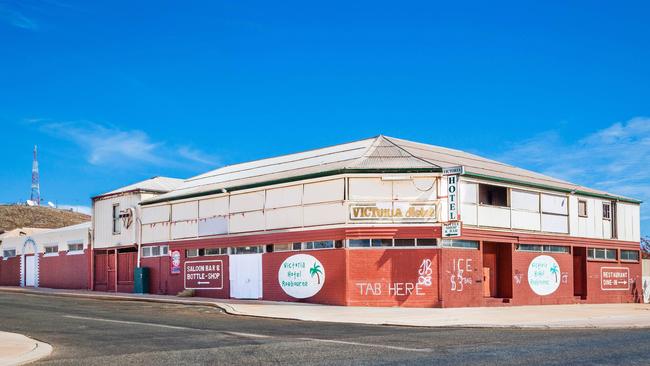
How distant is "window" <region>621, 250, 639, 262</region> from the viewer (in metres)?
40.8

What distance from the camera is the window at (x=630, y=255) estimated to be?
40812mm

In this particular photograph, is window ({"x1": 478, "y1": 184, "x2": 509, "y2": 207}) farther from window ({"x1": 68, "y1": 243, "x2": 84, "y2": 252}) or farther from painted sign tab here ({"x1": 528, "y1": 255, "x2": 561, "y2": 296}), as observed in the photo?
window ({"x1": 68, "y1": 243, "x2": 84, "y2": 252})

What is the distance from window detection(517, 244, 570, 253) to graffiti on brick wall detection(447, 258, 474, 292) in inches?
158

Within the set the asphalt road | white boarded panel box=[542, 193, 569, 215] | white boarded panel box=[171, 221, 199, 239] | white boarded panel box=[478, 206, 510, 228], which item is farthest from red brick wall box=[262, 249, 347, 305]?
white boarded panel box=[542, 193, 569, 215]

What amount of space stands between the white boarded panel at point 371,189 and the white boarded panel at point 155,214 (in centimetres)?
1300

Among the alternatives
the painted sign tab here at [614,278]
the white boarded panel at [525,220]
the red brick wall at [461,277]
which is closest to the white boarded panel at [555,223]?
the white boarded panel at [525,220]

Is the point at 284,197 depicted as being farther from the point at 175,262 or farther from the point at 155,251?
the point at 155,251

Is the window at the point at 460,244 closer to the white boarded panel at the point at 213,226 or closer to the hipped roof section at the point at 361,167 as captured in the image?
the hipped roof section at the point at 361,167

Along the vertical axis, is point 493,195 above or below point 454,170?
below

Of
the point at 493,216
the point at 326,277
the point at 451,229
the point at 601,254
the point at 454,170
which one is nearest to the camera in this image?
the point at 451,229

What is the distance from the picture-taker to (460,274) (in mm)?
30547

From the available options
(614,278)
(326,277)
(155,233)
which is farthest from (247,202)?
(614,278)

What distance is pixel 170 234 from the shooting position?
38.7 meters

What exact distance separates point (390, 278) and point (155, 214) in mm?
15601
